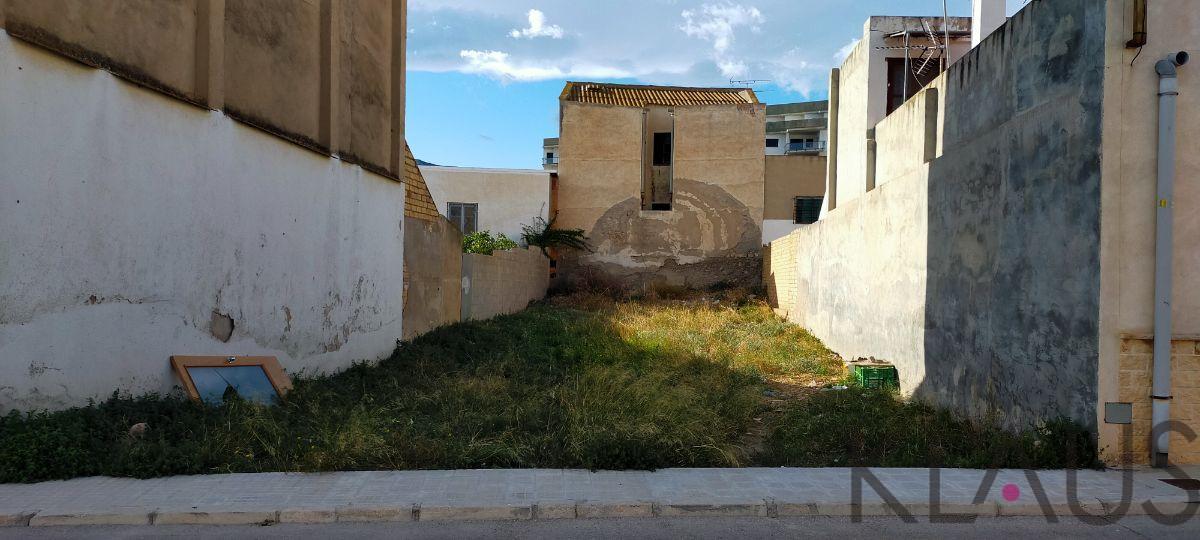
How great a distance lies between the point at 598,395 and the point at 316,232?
409cm

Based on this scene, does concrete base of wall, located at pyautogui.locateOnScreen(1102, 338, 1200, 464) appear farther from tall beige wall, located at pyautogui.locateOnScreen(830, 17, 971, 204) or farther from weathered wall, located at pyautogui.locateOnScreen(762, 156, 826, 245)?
weathered wall, located at pyautogui.locateOnScreen(762, 156, 826, 245)

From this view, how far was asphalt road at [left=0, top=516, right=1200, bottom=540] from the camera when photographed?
4262mm

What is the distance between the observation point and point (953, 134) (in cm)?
761

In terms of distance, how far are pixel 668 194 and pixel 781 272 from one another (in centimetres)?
632

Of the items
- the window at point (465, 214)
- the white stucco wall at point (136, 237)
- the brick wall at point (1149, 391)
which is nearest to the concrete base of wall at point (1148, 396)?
the brick wall at point (1149, 391)

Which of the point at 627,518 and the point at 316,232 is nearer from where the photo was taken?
the point at 627,518

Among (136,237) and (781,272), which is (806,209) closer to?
(781,272)

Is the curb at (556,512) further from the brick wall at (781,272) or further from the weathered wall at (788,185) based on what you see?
the weathered wall at (788,185)

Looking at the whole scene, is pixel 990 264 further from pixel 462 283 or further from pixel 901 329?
pixel 462 283

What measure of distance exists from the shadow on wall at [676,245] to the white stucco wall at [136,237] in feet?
48.5

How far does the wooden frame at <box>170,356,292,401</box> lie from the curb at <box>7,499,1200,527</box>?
7.05 feet

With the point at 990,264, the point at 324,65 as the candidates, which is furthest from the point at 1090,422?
the point at 324,65

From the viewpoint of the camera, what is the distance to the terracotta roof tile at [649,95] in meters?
25.0

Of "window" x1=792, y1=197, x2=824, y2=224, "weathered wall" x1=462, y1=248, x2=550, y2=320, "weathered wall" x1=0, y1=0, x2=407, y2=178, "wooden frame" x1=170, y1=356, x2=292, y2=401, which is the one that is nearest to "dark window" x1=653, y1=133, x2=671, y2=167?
"window" x1=792, y1=197, x2=824, y2=224
